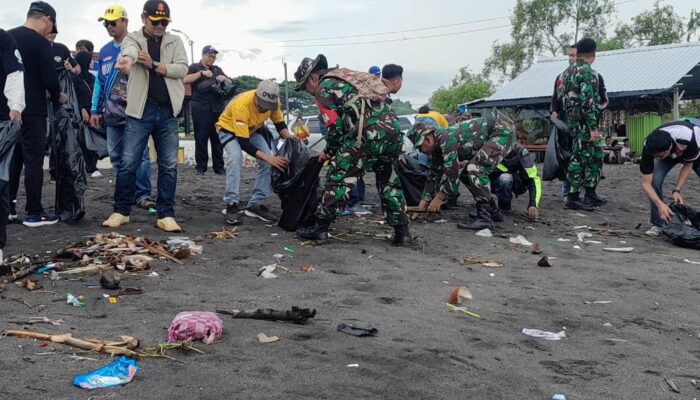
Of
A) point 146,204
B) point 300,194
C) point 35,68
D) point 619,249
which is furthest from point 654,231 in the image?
point 35,68

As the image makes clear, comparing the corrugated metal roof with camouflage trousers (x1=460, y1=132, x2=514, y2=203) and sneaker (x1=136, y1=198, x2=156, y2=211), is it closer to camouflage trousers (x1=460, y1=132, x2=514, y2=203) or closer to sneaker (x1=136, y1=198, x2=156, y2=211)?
camouflage trousers (x1=460, y1=132, x2=514, y2=203)

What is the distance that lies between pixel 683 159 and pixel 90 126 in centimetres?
630

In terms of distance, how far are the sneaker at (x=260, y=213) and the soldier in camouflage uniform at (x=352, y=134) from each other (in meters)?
1.00

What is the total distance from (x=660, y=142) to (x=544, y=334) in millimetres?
3470

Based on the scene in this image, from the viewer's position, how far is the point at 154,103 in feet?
19.9

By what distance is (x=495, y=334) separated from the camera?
3777 mm

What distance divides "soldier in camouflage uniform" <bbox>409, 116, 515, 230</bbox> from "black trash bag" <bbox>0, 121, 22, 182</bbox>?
141 inches

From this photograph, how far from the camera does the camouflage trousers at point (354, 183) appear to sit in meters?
5.91

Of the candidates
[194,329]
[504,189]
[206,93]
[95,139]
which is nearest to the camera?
[194,329]

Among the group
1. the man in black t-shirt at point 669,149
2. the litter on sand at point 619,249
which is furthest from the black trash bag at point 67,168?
the man in black t-shirt at point 669,149

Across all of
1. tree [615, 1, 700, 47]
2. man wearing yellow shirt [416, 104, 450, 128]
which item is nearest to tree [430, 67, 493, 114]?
tree [615, 1, 700, 47]

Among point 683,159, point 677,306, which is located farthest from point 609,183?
point 677,306

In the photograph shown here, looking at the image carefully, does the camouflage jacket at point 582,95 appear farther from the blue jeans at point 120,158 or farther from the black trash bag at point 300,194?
the blue jeans at point 120,158

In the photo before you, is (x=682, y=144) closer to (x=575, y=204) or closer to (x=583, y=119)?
(x=583, y=119)
